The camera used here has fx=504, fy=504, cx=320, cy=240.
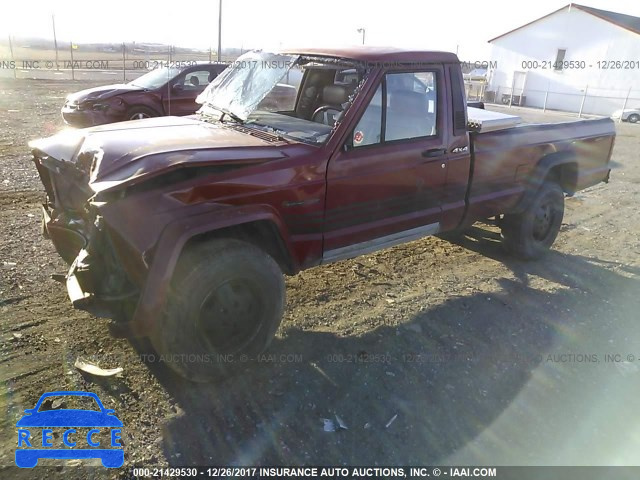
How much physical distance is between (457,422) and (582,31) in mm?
34163

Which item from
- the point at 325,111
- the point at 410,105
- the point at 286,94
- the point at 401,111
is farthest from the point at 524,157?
the point at 286,94

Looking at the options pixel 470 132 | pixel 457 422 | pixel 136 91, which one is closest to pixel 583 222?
pixel 470 132

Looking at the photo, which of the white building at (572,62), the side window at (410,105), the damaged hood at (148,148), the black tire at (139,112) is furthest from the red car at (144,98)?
the white building at (572,62)

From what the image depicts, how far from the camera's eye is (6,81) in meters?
22.5

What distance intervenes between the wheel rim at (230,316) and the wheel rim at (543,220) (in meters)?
3.55

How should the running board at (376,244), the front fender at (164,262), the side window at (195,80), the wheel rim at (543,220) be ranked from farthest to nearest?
the side window at (195,80) < the wheel rim at (543,220) < the running board at (376,244) < the front fender at (164,262)

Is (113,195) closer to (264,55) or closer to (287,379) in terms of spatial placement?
(287,379)

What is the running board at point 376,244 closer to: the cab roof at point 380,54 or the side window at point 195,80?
the cab roof at point 380,54

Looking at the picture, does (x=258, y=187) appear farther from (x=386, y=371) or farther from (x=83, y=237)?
(x=386, y=371)

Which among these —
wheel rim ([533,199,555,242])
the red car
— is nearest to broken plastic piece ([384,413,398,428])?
wheel rim ([533,199,555,242])

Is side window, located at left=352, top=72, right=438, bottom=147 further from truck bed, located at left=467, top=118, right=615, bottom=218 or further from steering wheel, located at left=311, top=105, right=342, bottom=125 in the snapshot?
truck bed, located at left=467, top=118, right=615, bottom=218

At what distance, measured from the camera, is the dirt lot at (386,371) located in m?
2.93

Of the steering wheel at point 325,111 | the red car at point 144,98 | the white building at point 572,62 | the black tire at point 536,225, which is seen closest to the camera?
the steering wheel at point 325,111

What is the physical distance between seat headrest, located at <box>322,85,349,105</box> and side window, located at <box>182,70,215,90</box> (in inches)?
Result: 272
